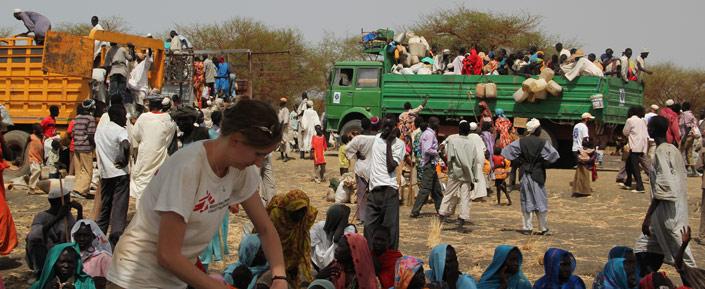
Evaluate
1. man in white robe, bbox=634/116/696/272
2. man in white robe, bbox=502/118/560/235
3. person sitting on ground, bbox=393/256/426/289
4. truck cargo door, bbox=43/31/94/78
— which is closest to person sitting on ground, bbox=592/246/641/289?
man in white robe, bbox=634/116/696/272

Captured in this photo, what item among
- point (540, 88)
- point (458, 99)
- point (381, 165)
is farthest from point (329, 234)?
point (458, 99)

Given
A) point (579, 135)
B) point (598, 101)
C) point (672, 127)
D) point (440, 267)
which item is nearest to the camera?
point (440, 267)

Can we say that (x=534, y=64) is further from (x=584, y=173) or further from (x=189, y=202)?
(x=189, y=202)

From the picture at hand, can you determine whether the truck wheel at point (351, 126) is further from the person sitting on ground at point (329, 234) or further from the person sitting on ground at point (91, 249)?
the person sitting on ground at point (91, 249)

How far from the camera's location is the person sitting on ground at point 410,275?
238 inches

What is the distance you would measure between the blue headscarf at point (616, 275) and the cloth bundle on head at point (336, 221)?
204 centimetres

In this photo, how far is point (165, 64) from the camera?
17.9 metres

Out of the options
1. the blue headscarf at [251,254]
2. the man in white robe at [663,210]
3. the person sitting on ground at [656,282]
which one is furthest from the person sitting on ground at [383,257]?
the man in white robe at [663,210]

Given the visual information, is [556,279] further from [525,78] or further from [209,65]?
[209,65]

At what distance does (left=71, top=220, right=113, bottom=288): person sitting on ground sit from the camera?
6633mm

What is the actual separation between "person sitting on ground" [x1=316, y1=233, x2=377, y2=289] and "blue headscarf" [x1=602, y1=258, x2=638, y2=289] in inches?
60.8

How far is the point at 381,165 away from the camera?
956 centimetres

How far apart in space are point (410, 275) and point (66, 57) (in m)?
10.6

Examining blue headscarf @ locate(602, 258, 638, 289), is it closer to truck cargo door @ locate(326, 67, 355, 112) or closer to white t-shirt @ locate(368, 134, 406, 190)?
white t-shirt @ locate(368, 134, 406, 190)
